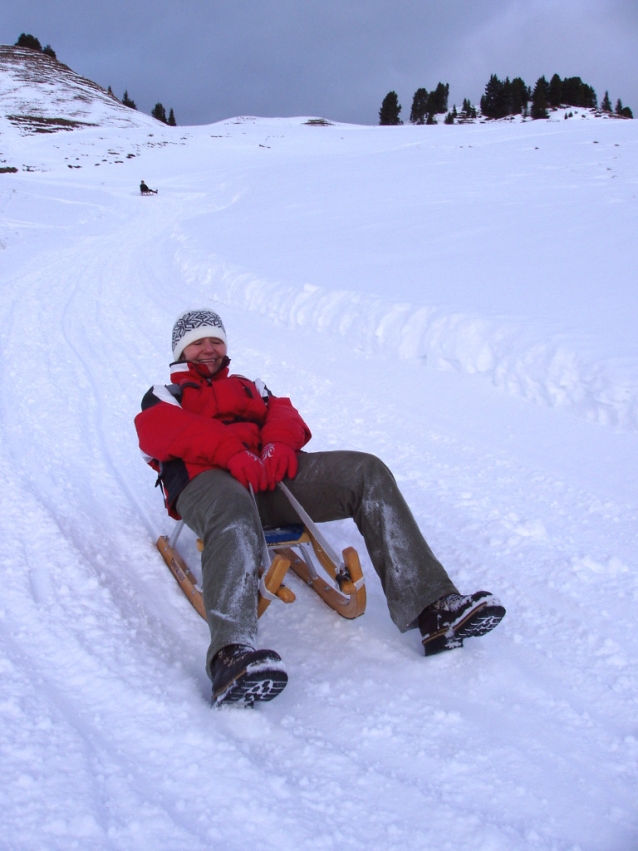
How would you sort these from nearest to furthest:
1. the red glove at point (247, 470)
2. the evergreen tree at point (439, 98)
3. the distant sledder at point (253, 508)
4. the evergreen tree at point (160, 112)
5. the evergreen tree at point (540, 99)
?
the distant sledder at point (253, 508) → the red glove at point (247, 470) → the evergreen tree at point (540, 99) → the evergreen tree at point (439, 98) → the evergreen tree at point (160, 112)

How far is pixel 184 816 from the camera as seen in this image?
168 centimetres

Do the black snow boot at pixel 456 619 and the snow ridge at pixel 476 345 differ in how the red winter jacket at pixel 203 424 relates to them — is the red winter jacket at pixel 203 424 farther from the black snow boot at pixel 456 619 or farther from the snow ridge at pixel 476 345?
the snow ridge at pixel 476 345

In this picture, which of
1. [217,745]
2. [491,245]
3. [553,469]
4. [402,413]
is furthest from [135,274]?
[217,745]

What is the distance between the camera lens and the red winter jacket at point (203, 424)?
266 cm

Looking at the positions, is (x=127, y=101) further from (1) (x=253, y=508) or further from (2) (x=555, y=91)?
(1) (x=253, y=508)

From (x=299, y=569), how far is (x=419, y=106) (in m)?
72.9

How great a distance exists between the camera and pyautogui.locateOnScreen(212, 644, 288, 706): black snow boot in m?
1.98

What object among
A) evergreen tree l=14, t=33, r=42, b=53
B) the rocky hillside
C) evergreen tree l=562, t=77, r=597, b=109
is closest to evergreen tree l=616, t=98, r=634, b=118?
evergreen tree l=562, t=77, r=597, b=109

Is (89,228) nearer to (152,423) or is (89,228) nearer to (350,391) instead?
(350,391)

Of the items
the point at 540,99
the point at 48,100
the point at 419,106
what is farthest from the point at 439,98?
the point at 48,100

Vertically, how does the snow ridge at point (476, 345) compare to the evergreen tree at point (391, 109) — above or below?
below

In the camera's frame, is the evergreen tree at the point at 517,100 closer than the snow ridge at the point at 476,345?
No

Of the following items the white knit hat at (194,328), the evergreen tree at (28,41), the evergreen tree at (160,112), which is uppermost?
the evergreen tree at (28,41)

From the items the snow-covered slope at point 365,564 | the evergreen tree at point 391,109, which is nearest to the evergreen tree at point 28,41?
the evergreen tree at point 391,109
